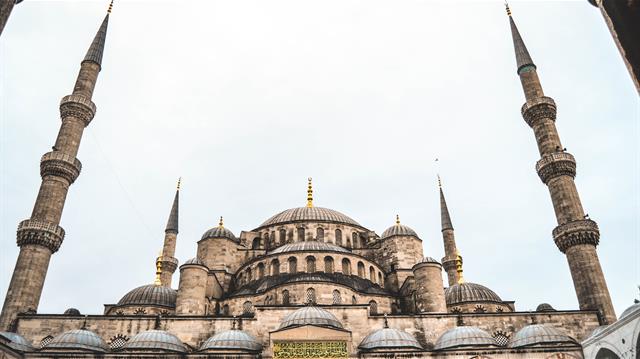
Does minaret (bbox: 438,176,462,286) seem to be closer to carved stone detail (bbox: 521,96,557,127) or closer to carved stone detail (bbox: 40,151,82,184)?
carved stone detail (bbox: 521,96,557,127)

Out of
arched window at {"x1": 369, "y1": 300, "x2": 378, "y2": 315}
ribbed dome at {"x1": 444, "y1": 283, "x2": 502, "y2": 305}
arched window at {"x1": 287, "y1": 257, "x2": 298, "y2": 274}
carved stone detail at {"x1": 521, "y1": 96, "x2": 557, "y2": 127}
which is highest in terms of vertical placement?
carved stone detail at {"x1": 521, "y1": 96, "x2": 557, "y2": 127}

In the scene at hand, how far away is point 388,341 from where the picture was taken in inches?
572

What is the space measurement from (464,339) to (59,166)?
15.7 meters

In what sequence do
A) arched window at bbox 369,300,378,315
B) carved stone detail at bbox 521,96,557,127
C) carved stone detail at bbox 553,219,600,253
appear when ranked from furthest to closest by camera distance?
carved stone detail at bbox 521,96,557,127 → arched window at bbox 369,300,378,315 → carved stone detail at bbox 553,219,600,253

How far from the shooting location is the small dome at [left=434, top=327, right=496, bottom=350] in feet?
47.4

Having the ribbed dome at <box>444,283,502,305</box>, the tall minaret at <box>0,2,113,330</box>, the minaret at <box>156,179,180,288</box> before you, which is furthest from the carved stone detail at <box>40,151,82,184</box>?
the ribbed dome at <box>444,283,502,305</box>

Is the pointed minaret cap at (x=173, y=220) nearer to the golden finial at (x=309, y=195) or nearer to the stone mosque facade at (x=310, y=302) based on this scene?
the stone mosque facade at (x=310, y=302)

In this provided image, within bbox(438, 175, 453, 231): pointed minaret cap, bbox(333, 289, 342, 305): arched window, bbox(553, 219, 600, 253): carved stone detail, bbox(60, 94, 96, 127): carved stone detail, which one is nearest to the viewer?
bbox(333, 289, 342, 305): arched window

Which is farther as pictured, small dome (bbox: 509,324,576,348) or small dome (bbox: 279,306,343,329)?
small dome (bbox: 279,306,343,329)

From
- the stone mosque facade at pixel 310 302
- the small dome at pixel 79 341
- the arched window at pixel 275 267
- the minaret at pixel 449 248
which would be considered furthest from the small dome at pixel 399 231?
the small dome at pixel 79 341

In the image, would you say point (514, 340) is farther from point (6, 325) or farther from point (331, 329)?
point (6, 325)

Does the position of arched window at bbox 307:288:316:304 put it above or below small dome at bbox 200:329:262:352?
above

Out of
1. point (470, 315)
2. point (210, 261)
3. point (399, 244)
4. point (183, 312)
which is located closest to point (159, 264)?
point (210, 261)

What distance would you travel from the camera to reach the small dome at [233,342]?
47.9ft
